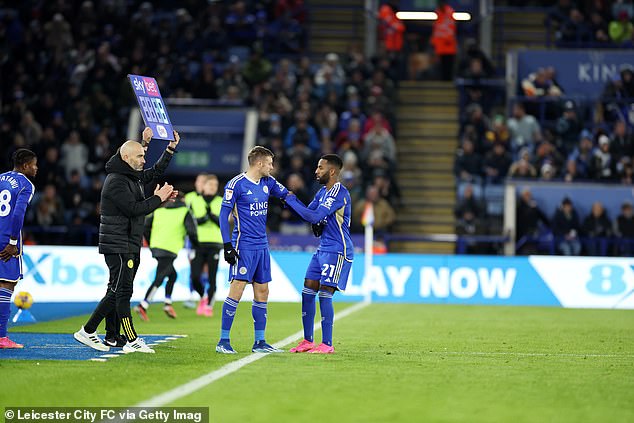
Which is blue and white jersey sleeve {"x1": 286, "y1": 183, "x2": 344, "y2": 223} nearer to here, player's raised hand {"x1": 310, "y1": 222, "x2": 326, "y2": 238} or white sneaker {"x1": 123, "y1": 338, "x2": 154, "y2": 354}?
player's raised hand {"x1": 310, "y1": 222, "x2": 326, "y2": 238}

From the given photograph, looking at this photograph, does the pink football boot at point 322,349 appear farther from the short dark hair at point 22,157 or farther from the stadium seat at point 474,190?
the stadium seat at point 474,190

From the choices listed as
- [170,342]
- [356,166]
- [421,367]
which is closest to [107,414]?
[421,367]

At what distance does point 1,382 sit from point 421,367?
3804 mm

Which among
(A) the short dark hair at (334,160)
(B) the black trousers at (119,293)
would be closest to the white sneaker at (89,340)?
(B) the black trousers at (119,293)

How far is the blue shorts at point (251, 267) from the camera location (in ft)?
38.6

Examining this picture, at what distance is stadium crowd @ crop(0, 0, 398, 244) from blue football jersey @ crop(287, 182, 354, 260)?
1261 centimetres

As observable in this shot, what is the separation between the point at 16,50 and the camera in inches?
1205

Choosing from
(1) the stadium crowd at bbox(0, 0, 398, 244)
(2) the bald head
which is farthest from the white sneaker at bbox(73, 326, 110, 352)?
(1) the stadium crowd at bbox(0, 0, 398, 244)

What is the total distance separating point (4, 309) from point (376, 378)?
4628mm

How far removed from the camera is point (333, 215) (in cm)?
1224

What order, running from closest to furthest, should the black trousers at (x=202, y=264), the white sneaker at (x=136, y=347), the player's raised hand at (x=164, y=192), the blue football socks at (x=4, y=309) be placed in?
the player's raised hand at (x=164, y=192), the white sneaker at (x=136, y=347), the blue football socks at (x=4, y=309), the black trousers at (x=202, y=264)

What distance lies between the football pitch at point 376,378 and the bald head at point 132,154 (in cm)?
193

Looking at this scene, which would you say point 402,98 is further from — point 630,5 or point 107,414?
point 107,414

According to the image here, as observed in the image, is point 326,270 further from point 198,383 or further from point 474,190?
point 474,190
